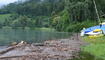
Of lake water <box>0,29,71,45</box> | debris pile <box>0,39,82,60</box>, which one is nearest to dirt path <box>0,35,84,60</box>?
debris pile <box>0,39,82,60</box>

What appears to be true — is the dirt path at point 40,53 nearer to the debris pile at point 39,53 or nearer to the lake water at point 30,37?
the debris pile at point 39,53

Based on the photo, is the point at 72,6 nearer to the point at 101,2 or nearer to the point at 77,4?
the point at 77,4

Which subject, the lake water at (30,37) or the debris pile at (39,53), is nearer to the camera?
the debris pile at (39,53)

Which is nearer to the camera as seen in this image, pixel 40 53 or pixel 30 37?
pixel 40 53

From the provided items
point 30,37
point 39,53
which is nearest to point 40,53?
point 39,53

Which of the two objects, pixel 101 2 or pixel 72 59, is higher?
pixel 101 2

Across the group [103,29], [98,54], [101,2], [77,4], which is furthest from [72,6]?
[98,54]

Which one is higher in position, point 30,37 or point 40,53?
point 40,53

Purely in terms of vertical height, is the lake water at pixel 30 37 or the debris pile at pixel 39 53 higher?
the debris pile at pixel 39 53

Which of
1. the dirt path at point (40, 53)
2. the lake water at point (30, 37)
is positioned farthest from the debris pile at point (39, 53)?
the lake water at point (30, 37)

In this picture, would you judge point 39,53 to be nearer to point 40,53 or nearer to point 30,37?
point 40,53

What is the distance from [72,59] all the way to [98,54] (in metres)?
3.90

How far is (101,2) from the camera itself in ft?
340

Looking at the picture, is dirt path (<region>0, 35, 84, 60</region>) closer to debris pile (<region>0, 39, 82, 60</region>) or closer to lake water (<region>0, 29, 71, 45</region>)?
debris pile (<region>0, 39, 82, 60</region>)
